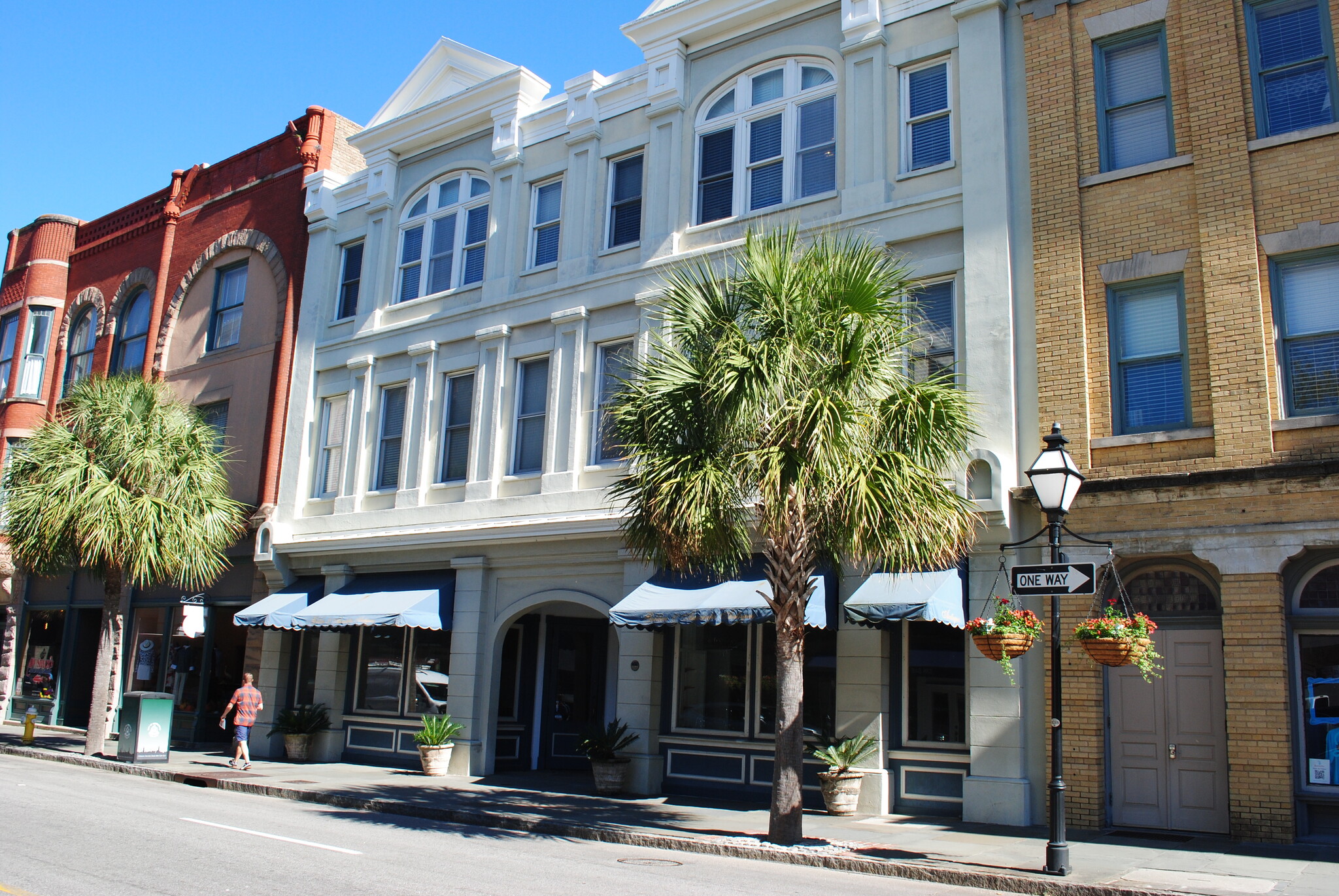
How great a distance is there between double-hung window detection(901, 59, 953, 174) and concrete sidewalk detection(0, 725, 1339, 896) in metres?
9.43

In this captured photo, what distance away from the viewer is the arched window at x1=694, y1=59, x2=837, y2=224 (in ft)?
57.5

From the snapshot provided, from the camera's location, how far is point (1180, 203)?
1384 centimetres

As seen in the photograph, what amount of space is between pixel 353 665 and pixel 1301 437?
675 inches

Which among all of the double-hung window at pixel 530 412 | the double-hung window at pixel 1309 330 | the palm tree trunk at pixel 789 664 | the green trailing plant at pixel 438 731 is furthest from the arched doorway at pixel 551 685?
the double-hung window at pixel 1309 330

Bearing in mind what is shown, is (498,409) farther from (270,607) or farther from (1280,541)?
(1280,541)

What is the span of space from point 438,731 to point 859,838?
8.83m

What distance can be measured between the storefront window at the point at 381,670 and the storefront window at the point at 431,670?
0.40m

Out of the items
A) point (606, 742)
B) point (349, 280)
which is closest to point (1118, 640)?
point (606, 742)

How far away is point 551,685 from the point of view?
21188 mm

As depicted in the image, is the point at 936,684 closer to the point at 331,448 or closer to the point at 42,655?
the point at 331,448

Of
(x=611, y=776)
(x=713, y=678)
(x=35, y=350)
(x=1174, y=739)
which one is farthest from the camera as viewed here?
(x=35, y=350)

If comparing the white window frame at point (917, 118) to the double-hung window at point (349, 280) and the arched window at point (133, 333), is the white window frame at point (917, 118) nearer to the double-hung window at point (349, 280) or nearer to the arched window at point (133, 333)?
the double-hung window at point (349, 280)

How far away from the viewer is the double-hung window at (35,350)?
31.8m

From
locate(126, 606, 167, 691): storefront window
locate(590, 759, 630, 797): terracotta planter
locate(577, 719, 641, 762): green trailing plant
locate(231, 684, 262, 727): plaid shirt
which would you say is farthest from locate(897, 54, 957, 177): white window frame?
locate(126, 606, 167, 691): storefront window
